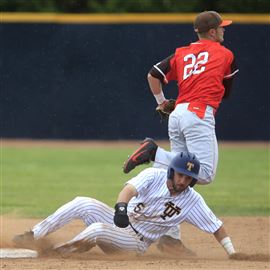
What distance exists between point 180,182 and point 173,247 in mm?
1145

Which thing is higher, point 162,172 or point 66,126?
point 162,172

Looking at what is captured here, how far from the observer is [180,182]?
20.4ft

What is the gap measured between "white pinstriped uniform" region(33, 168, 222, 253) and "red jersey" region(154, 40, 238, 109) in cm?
87

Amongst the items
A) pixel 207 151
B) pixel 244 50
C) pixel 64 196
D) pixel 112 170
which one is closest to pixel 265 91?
pixel 244 50

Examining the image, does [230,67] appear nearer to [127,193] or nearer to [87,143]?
[127,193]

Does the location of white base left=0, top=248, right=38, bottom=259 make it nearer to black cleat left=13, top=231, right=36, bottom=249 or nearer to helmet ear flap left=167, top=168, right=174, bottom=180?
black cleat left=13, top=231, right=36, bottom=249

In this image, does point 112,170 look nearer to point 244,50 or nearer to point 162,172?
point 244,50

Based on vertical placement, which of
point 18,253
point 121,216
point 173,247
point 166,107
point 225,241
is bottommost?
point 173,247

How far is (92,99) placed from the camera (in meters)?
17.2

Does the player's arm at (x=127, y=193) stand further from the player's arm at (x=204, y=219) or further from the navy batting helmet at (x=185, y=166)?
the player's arm at (x=204, y=219)

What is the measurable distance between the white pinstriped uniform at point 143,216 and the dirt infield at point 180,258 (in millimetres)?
184

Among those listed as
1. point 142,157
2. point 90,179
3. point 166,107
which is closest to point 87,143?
point 90,179

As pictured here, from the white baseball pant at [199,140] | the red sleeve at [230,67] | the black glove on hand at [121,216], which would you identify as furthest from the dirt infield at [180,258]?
the red sleeve at [230,67]

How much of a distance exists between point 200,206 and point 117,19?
10968 mm
